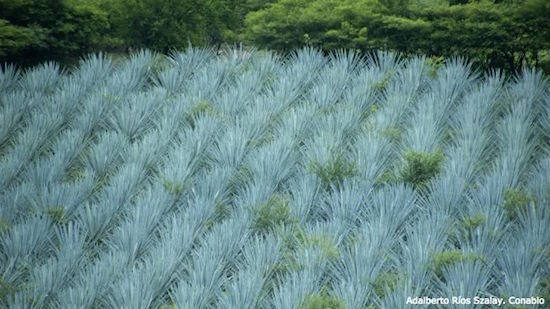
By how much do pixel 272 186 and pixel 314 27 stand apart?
7.09 meters

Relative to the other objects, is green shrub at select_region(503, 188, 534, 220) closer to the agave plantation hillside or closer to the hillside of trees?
the agave plantation hillside

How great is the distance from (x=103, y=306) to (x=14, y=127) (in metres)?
3.39

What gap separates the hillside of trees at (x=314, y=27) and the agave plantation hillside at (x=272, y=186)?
121 inches

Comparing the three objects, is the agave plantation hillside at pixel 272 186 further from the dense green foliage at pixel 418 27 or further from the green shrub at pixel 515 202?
the dense green foliage at pixel 418 27

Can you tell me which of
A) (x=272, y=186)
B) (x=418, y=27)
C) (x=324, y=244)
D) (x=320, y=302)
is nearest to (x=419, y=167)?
(x=272, y=186)

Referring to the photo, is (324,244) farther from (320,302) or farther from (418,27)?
(418,27)

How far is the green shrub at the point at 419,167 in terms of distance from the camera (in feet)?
A: 16.5

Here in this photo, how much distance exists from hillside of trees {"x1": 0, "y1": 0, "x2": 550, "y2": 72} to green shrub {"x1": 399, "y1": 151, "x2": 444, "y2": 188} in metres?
4.98

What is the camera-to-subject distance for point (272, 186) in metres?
5.02

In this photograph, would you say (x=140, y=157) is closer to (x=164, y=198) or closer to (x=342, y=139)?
(x=164, y=198)

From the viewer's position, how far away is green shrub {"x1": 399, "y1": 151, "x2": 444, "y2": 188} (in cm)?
502

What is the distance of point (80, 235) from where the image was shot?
433cm

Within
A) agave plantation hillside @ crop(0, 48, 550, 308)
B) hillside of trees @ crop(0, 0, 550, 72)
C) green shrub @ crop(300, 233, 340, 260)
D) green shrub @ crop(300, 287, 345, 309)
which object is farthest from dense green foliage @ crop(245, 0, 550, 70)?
green shrub @ crop(300, 287, 345, 309)

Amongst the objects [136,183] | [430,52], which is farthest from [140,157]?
[430,52]
